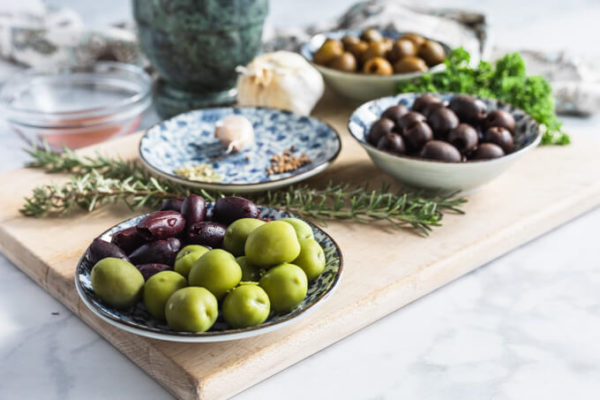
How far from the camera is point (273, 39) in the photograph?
7.02ft

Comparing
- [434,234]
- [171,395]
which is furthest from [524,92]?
[171,395]

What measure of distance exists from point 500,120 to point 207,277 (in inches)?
28.7

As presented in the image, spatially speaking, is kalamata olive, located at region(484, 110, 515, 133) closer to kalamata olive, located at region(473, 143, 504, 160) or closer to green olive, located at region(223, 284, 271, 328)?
kalamata olive, located at region(473, 143, 504, 160)

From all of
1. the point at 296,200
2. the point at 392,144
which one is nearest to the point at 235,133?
the point at 296,200

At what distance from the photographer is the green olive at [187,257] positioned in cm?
91

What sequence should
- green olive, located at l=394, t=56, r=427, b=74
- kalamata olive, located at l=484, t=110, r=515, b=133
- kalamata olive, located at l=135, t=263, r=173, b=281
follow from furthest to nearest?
green olive, located at l=394, t=56, r=427, b=74 < kalamata olive, located at l=484, t=110, r=515, b=133 < kalamata olive, located at l=135, t=263, r=173, b=281

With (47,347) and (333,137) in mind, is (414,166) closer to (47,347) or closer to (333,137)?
(333,137)

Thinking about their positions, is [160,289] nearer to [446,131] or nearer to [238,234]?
[238,234]

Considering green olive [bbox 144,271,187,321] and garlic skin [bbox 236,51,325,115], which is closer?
green olive [bbox 144,271,187,321]

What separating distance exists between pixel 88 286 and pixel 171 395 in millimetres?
178

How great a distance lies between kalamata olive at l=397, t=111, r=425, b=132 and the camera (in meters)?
1.31

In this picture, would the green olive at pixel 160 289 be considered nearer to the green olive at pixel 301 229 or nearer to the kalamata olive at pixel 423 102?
the green olive at pixel 301 229

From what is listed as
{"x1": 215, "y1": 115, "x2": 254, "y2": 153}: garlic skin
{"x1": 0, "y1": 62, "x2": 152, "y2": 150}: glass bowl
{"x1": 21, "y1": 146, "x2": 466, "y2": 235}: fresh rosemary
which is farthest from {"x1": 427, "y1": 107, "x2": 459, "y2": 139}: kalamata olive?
{"x1": 0, "y1": 62, "x2": 152, "y2": 150}: glass bowl

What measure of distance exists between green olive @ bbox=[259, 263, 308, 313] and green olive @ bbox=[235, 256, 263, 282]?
0.03 metres
